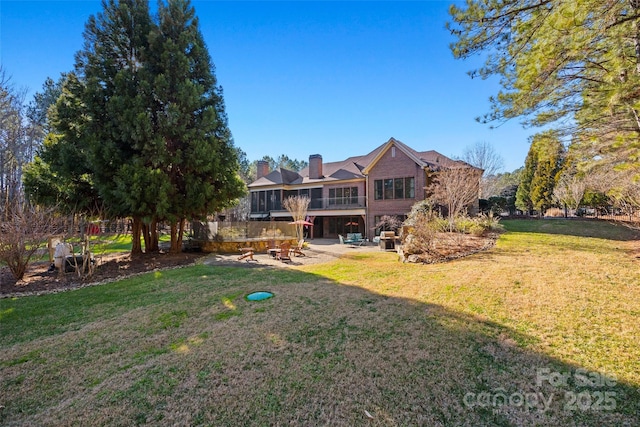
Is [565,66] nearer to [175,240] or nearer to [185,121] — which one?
[185,121]

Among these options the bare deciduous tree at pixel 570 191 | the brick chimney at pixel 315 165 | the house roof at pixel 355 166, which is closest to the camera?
the house roof at pixel 355 166

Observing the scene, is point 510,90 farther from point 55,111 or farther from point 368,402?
point 55,111

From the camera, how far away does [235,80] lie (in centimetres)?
1427

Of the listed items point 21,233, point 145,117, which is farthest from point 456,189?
point 21,233

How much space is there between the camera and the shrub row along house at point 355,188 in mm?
21656

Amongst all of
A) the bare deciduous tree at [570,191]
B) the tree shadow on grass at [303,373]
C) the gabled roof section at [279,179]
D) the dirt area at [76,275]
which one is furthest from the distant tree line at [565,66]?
the gabled roof section at [279,179]

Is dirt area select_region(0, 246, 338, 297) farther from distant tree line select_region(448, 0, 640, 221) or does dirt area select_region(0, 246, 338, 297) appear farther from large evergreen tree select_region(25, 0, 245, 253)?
distant tree line select_region(448, 0, 640, 221)

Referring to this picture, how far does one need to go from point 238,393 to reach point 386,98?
15.8 metres

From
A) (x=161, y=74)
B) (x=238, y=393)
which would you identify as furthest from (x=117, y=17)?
(x=238, y=393)

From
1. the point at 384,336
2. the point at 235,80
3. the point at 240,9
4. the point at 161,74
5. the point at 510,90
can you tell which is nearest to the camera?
the point at 384,336

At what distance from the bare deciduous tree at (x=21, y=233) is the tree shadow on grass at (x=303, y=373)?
5540 millimetres

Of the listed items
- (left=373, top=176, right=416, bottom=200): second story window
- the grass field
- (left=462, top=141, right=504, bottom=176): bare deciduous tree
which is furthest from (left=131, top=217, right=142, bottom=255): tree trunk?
(left=462, top=141, right=504, bottom=176): bare deciduous tree

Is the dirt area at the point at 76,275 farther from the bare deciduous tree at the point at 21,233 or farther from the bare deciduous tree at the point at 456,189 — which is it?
the bare deciduous tree at the point at 456,189

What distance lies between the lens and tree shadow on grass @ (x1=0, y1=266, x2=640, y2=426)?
9.77 ft
